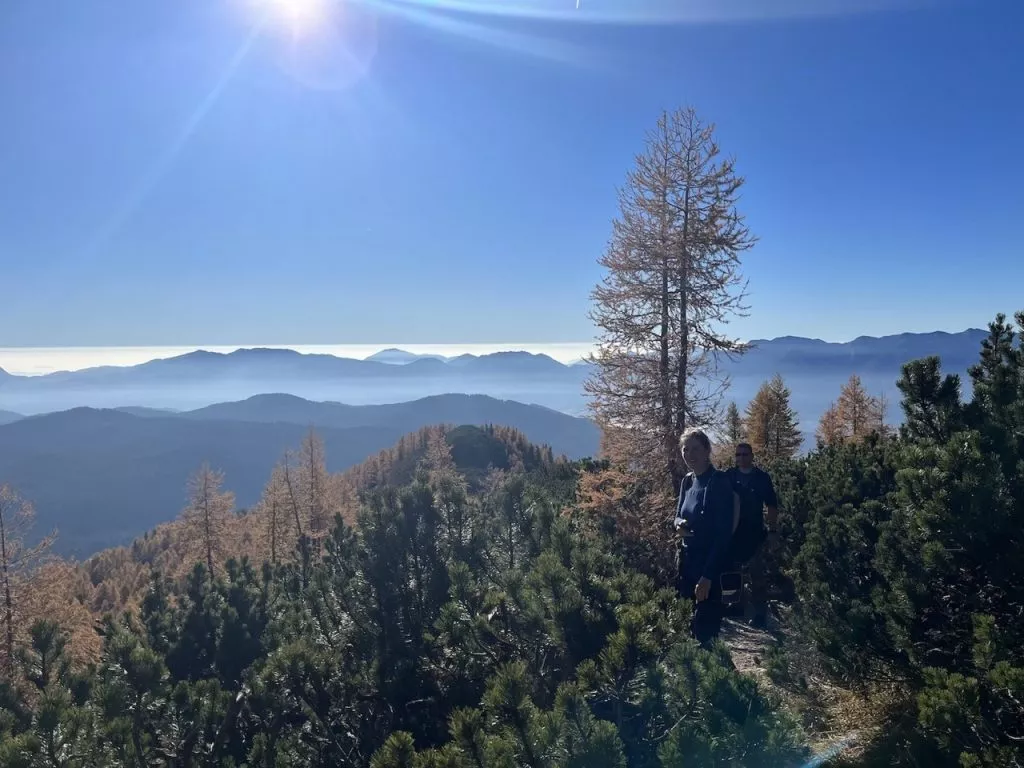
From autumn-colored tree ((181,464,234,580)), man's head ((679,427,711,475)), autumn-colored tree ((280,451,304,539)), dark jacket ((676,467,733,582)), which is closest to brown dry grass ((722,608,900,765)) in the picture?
dark jacket ((676,467,733,582))

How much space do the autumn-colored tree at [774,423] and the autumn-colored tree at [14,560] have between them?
3262cm

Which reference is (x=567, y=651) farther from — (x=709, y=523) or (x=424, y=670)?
(x=709, y=523)

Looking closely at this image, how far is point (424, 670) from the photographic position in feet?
16.2

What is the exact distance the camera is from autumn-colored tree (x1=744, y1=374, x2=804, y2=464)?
33.0 meters

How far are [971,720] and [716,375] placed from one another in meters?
12.1

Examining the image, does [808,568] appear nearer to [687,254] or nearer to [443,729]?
[443,729]

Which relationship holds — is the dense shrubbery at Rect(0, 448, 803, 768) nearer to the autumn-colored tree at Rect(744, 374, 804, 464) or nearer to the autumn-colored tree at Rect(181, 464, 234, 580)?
the autumn-colored tree at Rect(181, 464, 234, 580)

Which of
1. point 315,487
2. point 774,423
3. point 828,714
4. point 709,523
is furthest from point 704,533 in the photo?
point 315,487

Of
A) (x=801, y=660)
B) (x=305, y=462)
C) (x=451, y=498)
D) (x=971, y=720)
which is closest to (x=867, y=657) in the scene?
(x=801, y=660)

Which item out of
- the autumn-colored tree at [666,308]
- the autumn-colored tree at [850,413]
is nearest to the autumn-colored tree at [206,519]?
the autumn-colored tree at [666,308]

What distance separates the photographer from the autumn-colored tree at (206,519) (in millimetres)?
29250

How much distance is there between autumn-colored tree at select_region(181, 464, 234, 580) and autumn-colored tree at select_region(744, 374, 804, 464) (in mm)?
28714

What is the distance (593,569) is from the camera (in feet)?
14.2

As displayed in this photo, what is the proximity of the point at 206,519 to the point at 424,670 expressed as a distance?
28809 mm
